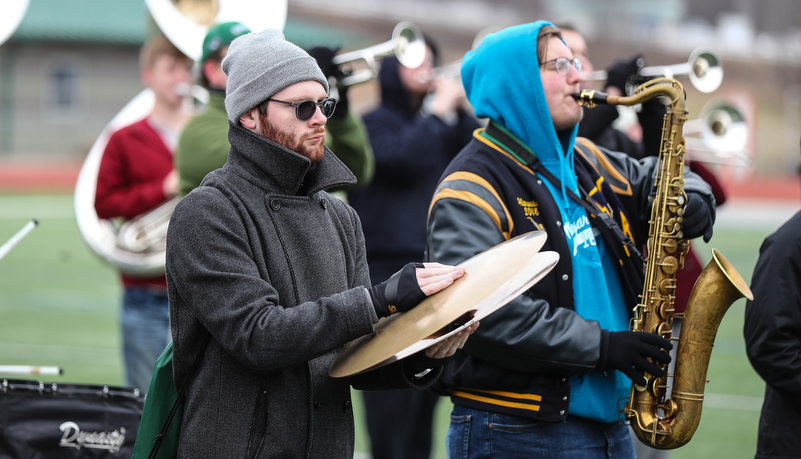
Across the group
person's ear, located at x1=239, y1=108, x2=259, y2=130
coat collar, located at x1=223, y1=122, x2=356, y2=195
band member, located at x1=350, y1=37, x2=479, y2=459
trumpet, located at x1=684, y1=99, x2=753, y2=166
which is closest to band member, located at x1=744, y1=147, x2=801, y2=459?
coat collar, located at x1=223, y1=122, x2=356, y2=195

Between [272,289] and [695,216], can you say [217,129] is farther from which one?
[695,216]

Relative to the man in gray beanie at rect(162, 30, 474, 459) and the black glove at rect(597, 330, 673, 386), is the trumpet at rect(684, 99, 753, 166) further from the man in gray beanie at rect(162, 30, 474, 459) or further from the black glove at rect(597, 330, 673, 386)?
the man in gray beanie at rect(162, 30, 474, 459)

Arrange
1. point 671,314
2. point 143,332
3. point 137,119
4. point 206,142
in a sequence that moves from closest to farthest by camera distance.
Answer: point 671,314 < point 206,142 < point 143,332 < point 137,119

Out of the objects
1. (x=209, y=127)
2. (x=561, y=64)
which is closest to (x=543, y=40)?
(x=561, y=64)

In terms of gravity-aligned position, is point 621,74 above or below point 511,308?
above

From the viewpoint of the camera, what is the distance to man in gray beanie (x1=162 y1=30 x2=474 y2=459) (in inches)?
97.3

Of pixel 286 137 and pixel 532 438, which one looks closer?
pixel 286 137

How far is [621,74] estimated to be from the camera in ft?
15.5

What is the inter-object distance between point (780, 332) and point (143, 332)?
3116 millimetres

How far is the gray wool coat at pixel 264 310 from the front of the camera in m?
2.47

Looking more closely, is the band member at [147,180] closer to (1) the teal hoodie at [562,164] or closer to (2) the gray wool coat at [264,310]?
(1) the teal hoodie at [562,164]

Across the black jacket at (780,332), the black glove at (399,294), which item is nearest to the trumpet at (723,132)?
the black jacket at (780,332)

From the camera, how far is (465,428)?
325cm

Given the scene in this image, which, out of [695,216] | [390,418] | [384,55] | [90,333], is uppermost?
[384,55]
